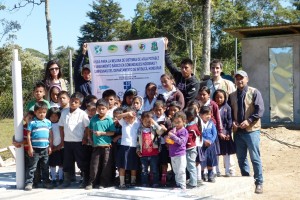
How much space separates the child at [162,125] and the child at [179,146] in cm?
14

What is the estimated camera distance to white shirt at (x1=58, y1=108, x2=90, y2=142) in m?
5.97

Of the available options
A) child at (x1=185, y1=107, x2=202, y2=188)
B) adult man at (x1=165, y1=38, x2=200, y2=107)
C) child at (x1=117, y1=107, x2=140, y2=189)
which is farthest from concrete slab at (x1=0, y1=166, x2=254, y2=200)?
adult man at (x1=165, y1=38, x2=200, y2=107)

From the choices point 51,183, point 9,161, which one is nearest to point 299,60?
point 9,161

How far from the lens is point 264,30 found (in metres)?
13.1

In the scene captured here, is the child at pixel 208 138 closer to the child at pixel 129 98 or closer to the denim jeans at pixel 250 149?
the denim jeans at pixel 250 149

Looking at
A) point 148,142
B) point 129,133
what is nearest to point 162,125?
point 148,142


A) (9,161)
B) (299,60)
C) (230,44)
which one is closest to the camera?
(9,161)

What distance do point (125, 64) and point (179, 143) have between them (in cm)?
183

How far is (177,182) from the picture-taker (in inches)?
226

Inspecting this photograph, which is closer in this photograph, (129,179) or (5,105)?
(129,179)

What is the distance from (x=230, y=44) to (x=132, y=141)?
3118 centimetres

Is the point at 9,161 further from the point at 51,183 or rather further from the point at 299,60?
the point at 299,60

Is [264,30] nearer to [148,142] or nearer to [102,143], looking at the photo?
[148,142]

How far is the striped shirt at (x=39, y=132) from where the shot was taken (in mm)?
5879
